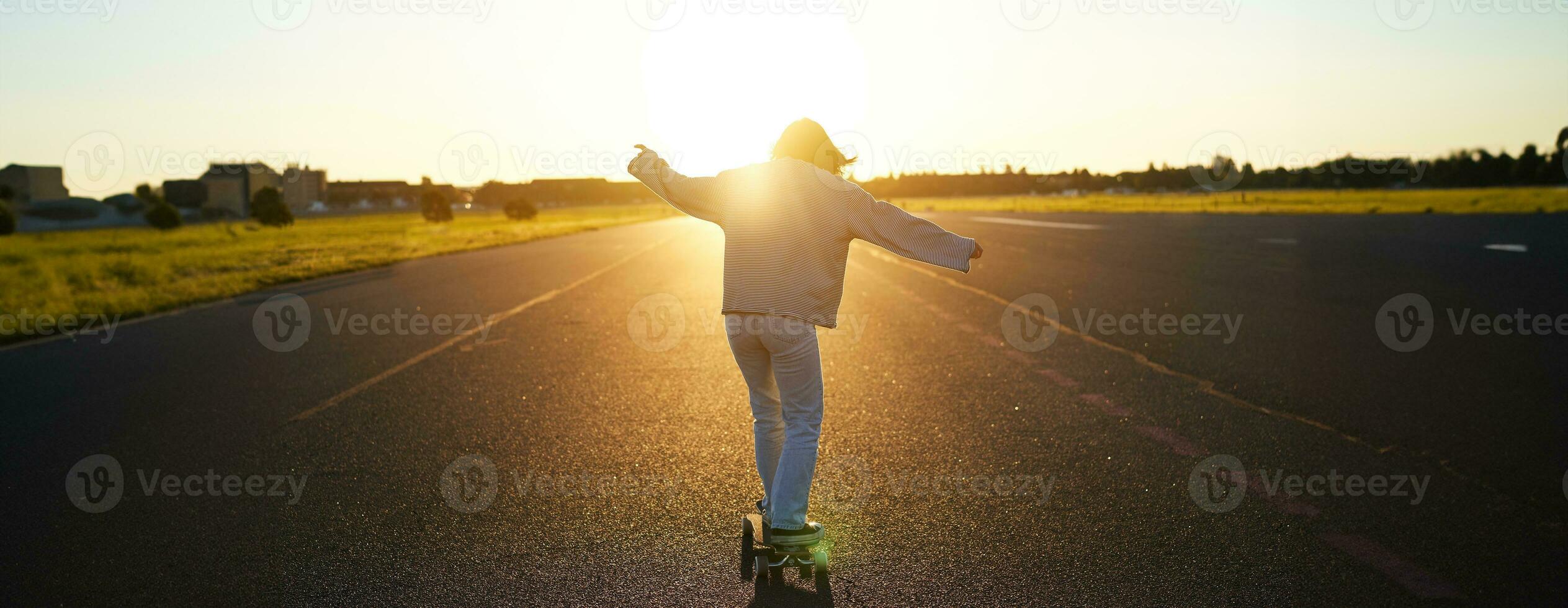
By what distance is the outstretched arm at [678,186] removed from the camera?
143 inches

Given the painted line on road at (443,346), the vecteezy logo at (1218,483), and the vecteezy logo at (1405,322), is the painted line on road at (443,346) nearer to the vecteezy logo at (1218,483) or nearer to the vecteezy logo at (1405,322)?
the vecteezy logo at (1218,483)

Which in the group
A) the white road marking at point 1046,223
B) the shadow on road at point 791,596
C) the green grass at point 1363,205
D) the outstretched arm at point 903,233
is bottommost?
the shadow on road at point 791,596

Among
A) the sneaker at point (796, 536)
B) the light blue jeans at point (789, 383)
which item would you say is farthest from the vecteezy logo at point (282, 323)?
the sneaker at point (796, 536)

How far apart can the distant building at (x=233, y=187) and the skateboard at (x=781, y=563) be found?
386ft

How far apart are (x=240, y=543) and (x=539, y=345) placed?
6.01 metres

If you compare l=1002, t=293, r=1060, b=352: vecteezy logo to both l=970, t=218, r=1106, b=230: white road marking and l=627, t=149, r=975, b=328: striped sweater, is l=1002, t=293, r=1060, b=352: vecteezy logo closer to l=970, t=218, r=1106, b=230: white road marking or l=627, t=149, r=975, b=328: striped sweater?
l=627, t=149, r=975, b=328: striped sweater

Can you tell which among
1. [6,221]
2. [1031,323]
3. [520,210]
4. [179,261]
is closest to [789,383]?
[1031,323]

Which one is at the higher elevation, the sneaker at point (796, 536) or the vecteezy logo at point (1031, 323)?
the sneaker at point (796, 536)

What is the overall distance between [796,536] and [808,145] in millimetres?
1470

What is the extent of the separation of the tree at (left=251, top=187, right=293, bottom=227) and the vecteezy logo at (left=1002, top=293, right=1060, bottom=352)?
242 ft

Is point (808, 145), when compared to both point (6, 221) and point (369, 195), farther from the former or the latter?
point (369, 195)

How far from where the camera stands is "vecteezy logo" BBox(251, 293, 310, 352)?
35.4 feet

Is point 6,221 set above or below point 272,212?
below

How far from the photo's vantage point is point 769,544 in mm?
3762
